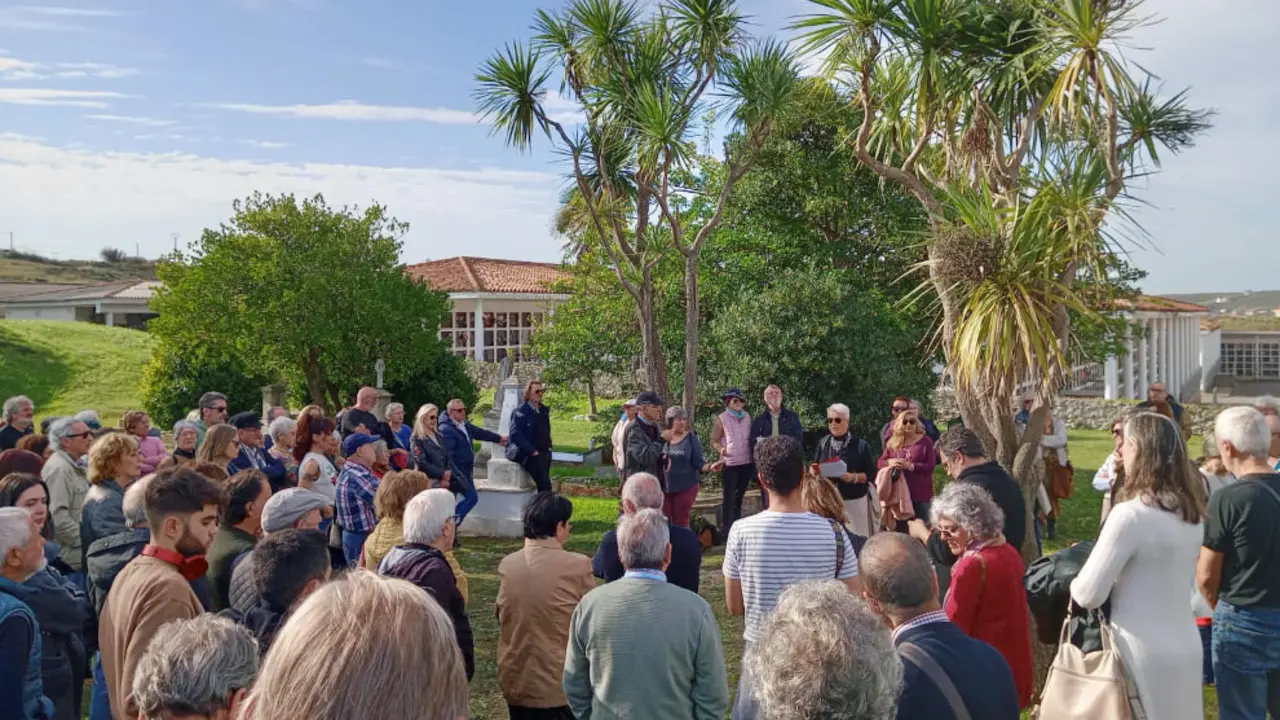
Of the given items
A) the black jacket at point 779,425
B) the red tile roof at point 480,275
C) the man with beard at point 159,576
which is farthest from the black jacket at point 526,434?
the red tile roof at point 480,275

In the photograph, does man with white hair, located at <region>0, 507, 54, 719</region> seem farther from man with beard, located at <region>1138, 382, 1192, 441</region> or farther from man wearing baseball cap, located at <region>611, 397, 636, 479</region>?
man with beard, located at <region>1138, 382, 1192, 441</region>

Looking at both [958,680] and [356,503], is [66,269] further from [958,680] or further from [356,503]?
[958,680]

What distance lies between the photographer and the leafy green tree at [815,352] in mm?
12531

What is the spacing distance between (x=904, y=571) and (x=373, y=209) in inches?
639

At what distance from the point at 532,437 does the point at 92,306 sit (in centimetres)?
4282

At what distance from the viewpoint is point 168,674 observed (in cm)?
209

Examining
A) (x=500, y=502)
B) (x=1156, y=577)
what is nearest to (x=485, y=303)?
(x=500, y=502)

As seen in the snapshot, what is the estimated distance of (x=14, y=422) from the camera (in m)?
7.87

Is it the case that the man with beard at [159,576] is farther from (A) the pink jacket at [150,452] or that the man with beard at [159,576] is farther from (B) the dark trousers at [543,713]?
(A) the pink jacket at [150,452]

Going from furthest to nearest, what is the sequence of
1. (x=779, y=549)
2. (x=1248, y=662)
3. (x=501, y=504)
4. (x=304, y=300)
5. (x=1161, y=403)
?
(x=304, y=300) < (x=501, y=504) < (x=1161, y=403) < (x=1248, y=662) < (x=779, y=549)

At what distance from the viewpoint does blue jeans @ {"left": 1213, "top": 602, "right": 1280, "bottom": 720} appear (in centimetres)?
397

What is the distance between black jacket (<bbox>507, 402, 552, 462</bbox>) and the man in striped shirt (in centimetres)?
613

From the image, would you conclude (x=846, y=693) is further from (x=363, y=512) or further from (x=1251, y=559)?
(x=363, y=512)

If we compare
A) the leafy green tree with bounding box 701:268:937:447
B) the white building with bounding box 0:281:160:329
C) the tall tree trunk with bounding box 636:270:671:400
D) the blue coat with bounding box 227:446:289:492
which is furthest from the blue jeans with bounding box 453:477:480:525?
the white building with bounding box 0:281:160:329
